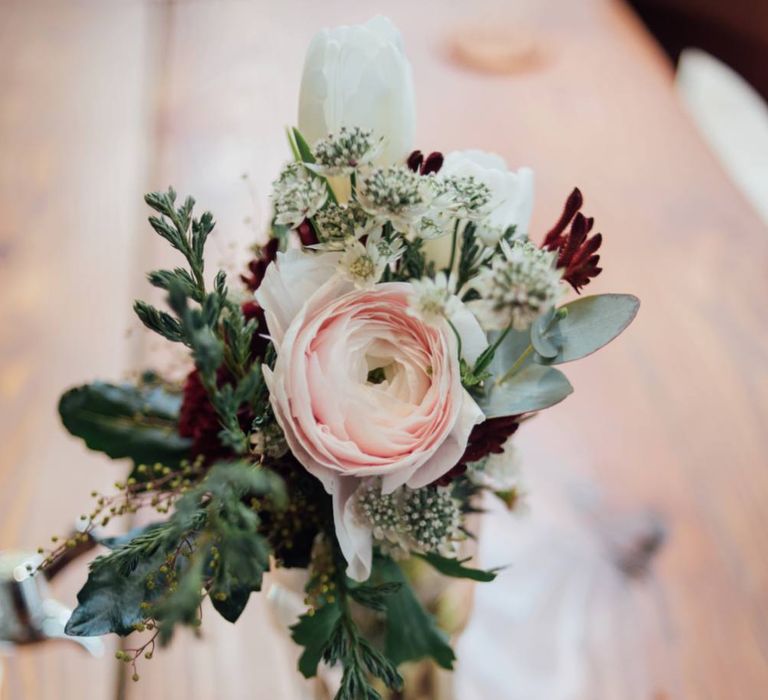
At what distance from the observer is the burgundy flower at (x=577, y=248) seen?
404 millimetres

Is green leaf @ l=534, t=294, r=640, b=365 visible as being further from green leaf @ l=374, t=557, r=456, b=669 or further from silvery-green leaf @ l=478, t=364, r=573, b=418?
green leaf @ l=374, t=557, r=456, b=669

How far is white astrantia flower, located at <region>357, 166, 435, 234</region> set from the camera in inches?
14.5

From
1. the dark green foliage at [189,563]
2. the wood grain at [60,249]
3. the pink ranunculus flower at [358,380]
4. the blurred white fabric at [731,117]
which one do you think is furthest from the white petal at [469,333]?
the blurred white fabric at [731,117]

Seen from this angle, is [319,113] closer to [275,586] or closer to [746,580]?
[275,586]

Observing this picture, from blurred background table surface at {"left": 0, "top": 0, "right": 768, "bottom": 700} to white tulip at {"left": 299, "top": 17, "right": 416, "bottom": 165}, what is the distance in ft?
0.38

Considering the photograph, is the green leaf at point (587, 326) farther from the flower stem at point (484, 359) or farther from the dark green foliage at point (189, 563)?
the dark green foliage at point (189, 563)

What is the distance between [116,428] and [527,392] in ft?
0.86

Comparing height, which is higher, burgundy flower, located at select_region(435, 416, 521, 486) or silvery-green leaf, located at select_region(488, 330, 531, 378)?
silvery-green leaf, located at select_region(488, 330, 531, 378)

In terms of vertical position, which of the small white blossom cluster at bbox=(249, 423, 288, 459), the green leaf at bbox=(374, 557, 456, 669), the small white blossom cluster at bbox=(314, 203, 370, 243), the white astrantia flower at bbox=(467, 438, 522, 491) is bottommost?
the green leaf at bbox=(374, 557, 456, 669)

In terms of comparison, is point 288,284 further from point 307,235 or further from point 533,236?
point 533,236

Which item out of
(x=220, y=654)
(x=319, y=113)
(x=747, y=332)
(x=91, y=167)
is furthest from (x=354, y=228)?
(x=91, y=167)

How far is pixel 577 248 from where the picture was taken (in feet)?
1.35

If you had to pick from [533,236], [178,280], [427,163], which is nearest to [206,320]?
[178,280]

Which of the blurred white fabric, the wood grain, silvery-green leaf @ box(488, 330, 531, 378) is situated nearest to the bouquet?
silvery-green leaf @ box(488, 330, 531, 378)
